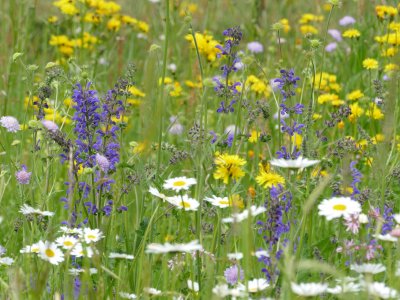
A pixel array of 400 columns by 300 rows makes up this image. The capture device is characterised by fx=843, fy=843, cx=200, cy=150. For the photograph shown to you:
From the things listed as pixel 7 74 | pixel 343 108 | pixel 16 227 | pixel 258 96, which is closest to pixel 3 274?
pixel 16 227

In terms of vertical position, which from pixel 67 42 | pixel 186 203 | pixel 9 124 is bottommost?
pixel 186 203

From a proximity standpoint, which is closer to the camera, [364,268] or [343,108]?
[364,268]

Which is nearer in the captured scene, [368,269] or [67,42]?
[368,269]

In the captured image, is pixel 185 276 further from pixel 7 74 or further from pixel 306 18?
pixel 306 18

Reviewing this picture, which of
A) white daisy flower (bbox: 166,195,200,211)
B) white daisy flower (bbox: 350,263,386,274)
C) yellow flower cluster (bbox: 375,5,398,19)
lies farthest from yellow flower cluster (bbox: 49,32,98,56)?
white daisy flower (bbox: 350,263,386,274)

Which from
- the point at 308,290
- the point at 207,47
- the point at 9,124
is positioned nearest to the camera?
the point at 308,290

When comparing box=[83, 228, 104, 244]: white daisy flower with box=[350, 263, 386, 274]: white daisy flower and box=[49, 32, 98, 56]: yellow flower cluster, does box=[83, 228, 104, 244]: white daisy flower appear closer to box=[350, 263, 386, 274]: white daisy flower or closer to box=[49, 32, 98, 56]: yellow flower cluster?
box=[350, 263, 386, 274]: white daisy flower

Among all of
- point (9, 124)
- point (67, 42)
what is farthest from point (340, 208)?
point (67, 42)

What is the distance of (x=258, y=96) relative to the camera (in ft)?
12.8

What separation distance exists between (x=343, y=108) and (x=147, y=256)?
689 millimetres

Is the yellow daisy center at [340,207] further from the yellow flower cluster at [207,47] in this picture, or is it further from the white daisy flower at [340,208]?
the yellow flower cluster at [207,47]

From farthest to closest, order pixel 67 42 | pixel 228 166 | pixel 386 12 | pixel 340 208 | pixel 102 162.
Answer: pixel 67 42 → pixel 386 12 → pixel 102 162 → pixel 228 166 → pixel 340 208

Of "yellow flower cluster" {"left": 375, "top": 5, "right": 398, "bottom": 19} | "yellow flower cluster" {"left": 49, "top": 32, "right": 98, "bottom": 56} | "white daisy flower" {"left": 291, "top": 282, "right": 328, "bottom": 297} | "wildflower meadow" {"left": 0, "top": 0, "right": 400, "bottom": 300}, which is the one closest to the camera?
"white daisy flower" {"left": 291, "top": 282, "right": 328, "bottom": 297}

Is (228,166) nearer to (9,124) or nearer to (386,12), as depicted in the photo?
(9,124)
